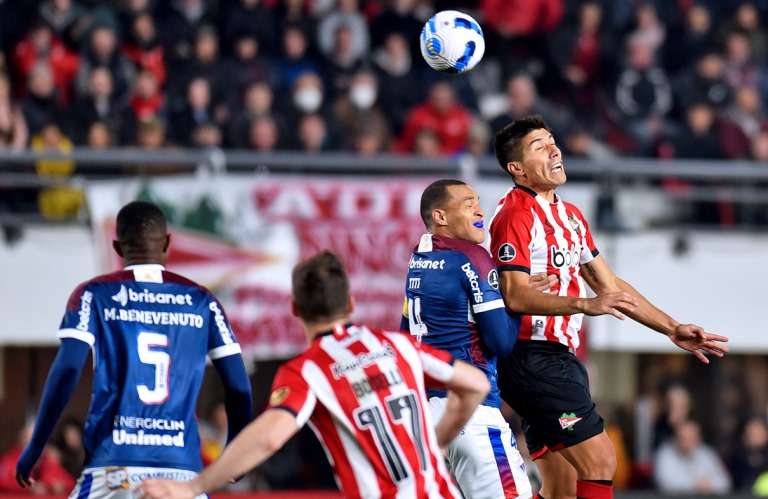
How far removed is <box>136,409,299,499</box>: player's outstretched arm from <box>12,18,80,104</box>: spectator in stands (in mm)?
9587

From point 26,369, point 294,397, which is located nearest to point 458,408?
point 294,397

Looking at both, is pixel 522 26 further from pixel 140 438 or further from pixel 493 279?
pixel 140 438

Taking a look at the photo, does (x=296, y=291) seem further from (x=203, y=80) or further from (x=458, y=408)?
(x=203, y=80)

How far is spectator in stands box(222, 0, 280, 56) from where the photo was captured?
46.4ft

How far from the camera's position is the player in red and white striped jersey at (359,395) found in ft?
15.5

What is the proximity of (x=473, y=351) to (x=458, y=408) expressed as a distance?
1528mm

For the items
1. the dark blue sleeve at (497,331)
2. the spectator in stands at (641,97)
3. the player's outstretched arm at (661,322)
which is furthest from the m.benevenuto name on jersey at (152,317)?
the spectator in stands at (641,97)

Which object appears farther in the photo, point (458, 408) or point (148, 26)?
point (148, 26)

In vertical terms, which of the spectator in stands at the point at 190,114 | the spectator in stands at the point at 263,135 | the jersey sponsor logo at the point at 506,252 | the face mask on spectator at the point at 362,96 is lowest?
the jersey sponsor logo at the point at 506,252

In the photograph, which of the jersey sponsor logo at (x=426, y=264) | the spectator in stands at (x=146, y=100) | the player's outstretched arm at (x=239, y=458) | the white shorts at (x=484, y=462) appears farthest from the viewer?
the spectator in stands at (x=146, y=100)

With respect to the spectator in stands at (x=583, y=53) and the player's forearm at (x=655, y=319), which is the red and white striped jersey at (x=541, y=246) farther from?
the spectator in stands at (x=583, y=53)

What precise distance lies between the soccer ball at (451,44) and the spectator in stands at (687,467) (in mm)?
6359

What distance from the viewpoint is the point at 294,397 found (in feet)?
15.2

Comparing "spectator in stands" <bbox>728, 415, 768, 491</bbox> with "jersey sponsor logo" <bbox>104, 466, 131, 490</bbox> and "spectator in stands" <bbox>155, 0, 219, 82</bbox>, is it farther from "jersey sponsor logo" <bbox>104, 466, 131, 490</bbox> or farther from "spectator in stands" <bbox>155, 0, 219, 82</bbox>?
"jersey sponsor logo" <bbox>104, 466, 131, 490</bbox>
